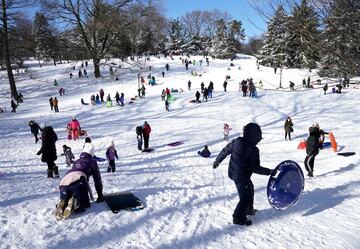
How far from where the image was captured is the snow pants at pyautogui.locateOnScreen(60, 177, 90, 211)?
6.36 m

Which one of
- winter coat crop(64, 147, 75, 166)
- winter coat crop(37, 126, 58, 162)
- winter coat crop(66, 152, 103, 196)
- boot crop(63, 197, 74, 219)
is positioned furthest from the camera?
winter coat crop(64, 147, 75, 166)

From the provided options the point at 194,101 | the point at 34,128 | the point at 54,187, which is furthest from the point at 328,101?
the point at 54,187

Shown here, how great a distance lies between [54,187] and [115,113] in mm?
18573

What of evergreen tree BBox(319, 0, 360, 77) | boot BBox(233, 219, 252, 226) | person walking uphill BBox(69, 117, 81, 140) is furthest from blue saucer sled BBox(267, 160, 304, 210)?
person walking uphill BBox(69, 117, 81, 140)

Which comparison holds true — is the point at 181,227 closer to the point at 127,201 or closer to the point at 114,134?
the point at 127,201

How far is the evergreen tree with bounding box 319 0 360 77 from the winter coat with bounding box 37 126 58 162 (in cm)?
715

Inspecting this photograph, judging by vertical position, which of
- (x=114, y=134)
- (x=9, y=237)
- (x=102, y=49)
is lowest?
(x=114, y=134)

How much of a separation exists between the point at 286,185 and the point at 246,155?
1058 millimetres

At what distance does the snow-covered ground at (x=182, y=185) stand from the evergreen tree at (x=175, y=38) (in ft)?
210

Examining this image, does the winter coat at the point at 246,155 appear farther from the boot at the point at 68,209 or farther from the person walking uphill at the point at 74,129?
the person walking uphill at the point at 74,129

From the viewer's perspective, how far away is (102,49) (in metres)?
45.8

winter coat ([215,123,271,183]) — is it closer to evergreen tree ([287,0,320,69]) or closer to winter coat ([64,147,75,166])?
evergreen tree ([287,0,320,69])

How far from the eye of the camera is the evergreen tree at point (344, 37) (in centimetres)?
604

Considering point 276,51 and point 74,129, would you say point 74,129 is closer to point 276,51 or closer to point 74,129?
point 74,129
